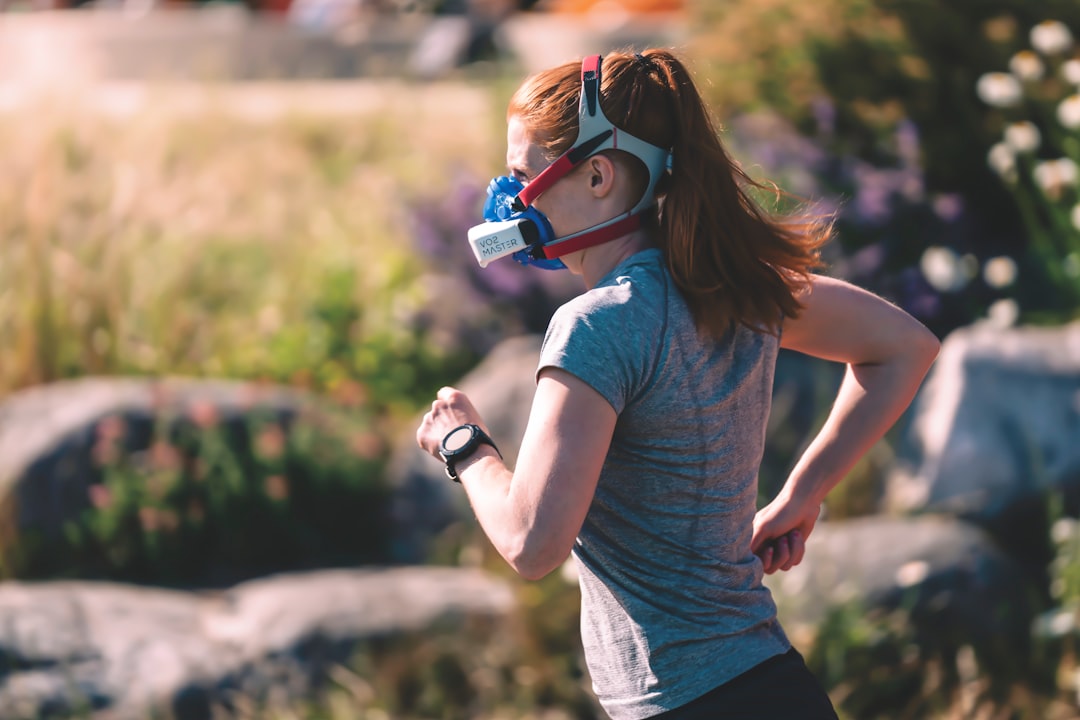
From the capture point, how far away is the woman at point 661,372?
1.76 m

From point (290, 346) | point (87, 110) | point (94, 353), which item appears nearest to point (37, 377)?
point (94, 353)

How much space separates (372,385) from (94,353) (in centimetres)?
130

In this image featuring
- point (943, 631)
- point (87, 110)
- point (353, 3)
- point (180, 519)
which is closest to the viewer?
point (943, 631)

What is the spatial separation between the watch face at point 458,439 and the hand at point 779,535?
0.60 meters

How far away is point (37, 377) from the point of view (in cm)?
579

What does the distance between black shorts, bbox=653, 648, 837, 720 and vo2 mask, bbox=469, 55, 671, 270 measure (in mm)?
667

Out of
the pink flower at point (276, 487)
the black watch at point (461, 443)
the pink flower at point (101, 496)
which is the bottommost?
the pink flower at point (276, 487)

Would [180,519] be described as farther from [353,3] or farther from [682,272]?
[353,3]

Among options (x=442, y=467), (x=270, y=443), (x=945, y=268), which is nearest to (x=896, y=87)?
(x=945, y=268)

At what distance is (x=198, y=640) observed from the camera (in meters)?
4.05

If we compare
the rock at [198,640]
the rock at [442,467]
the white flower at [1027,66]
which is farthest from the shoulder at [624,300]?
the white flower at [1027,66]

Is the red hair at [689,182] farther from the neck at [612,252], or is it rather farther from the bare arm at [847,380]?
the bare arm at [847,380]

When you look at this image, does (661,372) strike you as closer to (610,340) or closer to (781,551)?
(610,340)

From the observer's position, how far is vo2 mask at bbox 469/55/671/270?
1.77 metres
